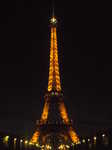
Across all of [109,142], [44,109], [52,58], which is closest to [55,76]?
[52,58]

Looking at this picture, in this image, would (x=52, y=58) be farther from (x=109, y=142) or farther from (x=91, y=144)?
(x=109, y=142)

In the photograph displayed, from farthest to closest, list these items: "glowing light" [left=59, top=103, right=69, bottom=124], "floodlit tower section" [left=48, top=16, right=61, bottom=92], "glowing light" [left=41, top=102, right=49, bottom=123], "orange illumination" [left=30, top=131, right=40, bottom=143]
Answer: "floodlit tower section" [left=48, top=16, right=61, bottom=92] < "glowing light" [left=59, top=103, right=69, bottom=124] < "glowing light" [left=41, top=102, right=49, bottom=123] < "orange illumination" [left=30, top=131, right=40, bottom=143]

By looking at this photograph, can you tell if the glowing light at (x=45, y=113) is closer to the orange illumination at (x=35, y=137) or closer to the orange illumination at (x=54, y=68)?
the orange illumination at (x=35, y=137)

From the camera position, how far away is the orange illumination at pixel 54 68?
245 feet

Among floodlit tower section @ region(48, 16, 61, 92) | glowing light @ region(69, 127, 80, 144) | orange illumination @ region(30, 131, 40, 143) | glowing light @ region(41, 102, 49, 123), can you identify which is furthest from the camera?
floodlit tower section @ region(48, 16, 61, 92)

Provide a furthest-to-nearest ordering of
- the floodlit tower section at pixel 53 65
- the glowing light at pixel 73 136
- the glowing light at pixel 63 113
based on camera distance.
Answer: the floodlit tower section at pixel 53 65 → the glowing light at pixel 63 113 → the glowing light at pixel 73 136

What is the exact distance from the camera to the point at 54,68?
77.1 metres

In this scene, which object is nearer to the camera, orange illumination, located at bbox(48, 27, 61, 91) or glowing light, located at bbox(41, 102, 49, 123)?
glowing light, located at bbox(41, 102, 49, 123)

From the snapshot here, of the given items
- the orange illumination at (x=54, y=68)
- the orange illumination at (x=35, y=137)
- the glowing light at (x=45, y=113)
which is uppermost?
the orange illumination at (x=54, y=68)

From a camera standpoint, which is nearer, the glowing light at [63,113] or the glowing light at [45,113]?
the glowing light at [45,113]

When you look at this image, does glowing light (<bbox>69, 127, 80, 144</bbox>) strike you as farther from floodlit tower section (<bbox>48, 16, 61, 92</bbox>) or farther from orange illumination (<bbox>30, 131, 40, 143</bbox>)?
floodlit tower section (<bbox>48, 16, 61, 92</bbox>)

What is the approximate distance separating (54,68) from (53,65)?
736 mm

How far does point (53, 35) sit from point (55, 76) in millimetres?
10376

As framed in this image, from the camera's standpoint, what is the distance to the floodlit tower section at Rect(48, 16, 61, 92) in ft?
245
